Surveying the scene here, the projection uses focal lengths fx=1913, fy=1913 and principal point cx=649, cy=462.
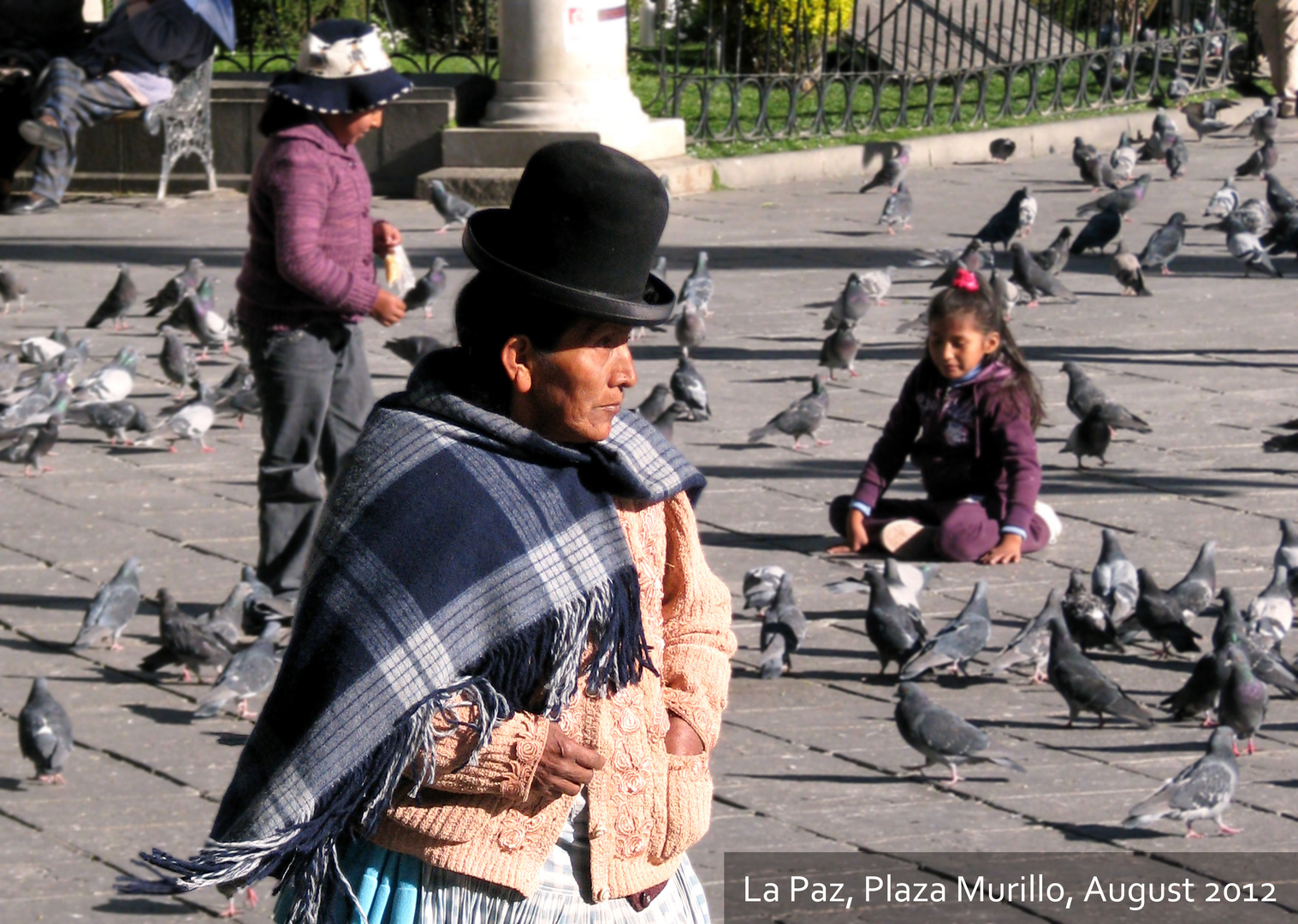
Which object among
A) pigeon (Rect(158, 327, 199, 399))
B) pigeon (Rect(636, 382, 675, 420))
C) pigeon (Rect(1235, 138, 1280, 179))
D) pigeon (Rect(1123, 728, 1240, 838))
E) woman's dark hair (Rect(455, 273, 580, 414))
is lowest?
pigeon (Rect(1235, 138, 1280, 179))

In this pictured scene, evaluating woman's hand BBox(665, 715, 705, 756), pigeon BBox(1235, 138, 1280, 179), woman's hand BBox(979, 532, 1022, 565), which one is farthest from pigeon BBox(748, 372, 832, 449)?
pigeon BBox(1235, 138, 1280, 179)

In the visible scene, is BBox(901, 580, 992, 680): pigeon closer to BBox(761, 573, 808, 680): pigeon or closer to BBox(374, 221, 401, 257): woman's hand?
BBox(761, 573, 808, 680): pigeon

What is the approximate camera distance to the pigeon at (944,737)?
181 inches

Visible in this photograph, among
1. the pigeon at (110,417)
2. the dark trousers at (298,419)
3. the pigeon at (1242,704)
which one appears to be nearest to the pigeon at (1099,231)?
the pigeon at (110,417)

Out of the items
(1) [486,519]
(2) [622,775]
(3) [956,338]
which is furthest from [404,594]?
(3) [956,338]

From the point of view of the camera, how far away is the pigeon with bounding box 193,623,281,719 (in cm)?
511

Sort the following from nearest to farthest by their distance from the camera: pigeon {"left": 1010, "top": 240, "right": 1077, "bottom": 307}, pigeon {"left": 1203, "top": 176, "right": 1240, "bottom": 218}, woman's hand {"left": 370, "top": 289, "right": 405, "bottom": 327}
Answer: woman's hand {"left": 370, "top": 289, "right": 405, "bottom": 327}, pigeon {"left": 1010, "top": 240, "right": 1077, "bottom": 307}, pigeon {"left": 1203, "top": 176, "right": 1240, "bottom": 218}

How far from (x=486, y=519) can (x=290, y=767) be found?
0.38 m

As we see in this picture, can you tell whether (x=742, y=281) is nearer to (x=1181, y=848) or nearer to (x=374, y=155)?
(x=374, y=155)

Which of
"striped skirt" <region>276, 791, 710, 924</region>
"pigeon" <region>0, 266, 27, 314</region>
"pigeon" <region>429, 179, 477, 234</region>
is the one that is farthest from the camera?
"pigeon" <region>429, 179, 477, 234</region>

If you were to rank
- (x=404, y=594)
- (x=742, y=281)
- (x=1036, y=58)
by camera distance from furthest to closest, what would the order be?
(x=1036, y=58) → (x=742, y=281) → (x=404, y=594)

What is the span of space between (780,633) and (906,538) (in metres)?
1.32

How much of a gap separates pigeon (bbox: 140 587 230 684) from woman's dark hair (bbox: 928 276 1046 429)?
264cm

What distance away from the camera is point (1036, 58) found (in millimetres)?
17500
